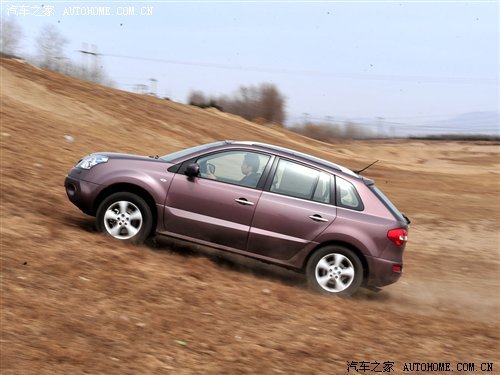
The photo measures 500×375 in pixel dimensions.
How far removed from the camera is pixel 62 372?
4.09 m

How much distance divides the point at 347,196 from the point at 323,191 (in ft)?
1.01

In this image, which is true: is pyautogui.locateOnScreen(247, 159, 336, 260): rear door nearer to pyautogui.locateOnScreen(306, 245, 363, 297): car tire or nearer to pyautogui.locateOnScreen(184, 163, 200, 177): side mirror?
pyautogui.locateOnScreen(306, 245, 363, 297): car tire

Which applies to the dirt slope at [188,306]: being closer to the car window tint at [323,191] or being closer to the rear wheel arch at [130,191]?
the rear wheel arch at [130,191]

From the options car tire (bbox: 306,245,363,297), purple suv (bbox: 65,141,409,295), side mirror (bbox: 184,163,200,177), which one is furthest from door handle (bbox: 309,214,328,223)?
side mirror (bbox: 184,163,200,177)

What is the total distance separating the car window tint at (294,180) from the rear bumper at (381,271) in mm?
1126

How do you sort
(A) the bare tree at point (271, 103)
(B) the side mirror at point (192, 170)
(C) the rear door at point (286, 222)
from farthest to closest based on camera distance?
(A) the bare tree at point (271, 103), (B) the side mirror at point (192, 170), (C) the rear door at point (286, 222)

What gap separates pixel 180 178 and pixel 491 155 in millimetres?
36026

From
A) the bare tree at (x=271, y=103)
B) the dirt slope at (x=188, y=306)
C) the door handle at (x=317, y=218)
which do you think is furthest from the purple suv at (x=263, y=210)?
the bare tree at (x=271, y=103)

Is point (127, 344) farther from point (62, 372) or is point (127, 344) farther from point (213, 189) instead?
point (213, 189)

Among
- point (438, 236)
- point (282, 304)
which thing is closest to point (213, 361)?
point (282, 304)

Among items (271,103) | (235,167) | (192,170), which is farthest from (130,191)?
(271,103)

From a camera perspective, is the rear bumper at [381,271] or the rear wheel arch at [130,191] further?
the rear wheel arch at [130,191]

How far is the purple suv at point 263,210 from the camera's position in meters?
6.98

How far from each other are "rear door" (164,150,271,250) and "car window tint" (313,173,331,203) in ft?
2.35
